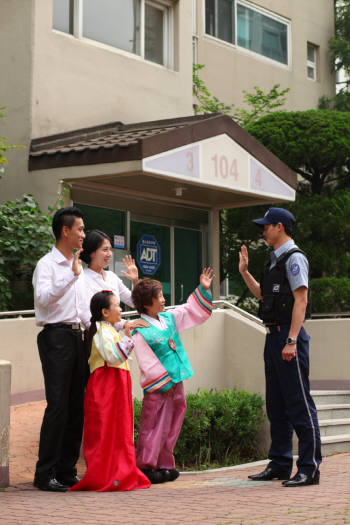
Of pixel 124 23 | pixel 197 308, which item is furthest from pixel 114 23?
pixel 197 308

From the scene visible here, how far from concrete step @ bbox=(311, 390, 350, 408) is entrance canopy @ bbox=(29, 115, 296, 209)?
12.1 feet

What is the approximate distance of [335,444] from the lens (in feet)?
30.9

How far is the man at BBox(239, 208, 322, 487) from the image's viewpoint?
6504 mm

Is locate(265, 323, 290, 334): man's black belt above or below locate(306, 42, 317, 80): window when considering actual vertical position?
below

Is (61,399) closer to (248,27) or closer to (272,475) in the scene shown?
(272,475)

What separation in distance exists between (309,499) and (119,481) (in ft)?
4.64

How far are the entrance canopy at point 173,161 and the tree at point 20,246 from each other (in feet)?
2.78

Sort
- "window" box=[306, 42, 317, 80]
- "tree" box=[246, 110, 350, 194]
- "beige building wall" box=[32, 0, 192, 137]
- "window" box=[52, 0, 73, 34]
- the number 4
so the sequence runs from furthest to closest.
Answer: "window" box=[306, 42, 317, 80], "tree" box=[246, 110, 350, 194], "window" box=[52, 0, 73, 34], the number 4, "beige building wall" box=[32, 0, 192, 137]

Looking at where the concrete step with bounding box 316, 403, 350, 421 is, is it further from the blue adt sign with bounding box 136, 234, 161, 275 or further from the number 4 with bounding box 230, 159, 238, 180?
the blue adt sign with bounding box 136, 234, 161, 275

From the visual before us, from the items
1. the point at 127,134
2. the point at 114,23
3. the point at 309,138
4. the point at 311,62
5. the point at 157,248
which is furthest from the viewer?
the point at 311,62

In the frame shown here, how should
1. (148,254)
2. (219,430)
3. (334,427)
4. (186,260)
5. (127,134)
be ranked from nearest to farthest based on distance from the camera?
1. (219,430)
2. (334,427)
3. (127,134)
4. (148,254)
5. (186,260)

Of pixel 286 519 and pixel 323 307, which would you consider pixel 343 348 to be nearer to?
pixel 323 307

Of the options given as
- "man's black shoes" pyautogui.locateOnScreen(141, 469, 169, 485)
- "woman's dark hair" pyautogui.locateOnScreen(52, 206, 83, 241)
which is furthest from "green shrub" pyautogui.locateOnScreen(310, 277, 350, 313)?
"woman's dark hair" pyautogui.locateOnScreen(52, 206, 83, 241)

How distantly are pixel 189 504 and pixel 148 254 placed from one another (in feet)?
30.3
